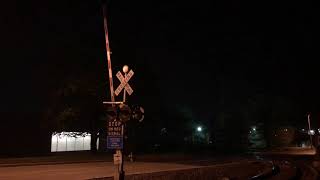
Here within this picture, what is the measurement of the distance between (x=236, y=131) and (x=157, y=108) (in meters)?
18.7

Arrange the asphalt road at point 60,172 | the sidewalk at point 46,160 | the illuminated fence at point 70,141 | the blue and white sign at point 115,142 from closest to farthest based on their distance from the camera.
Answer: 1. the blue and white sign at point 115,142
2. the asphalt road at point 60,172
3. the sidewalk at point 46,160
4. the illuminated fence at point 70,141

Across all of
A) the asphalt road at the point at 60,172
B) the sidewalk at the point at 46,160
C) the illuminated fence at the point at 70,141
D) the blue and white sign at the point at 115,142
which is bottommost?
the asphalt road at the point at 60,172

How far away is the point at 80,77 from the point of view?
43.8m

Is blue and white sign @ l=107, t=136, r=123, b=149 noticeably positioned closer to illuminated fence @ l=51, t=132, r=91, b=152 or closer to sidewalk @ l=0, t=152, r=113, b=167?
sidewalk @ l=0, t=152, r=113, b=167

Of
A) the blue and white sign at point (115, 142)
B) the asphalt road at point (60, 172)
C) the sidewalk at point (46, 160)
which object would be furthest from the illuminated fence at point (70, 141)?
the blue and white sign at point (115, 142)

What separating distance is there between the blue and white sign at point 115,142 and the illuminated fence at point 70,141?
33.3 m

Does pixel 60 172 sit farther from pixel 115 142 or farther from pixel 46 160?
pixel 46 160

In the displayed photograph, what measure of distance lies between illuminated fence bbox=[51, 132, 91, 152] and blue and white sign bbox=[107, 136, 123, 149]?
33.3m

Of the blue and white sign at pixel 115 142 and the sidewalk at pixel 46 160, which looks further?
the sidewalk at pixel 46 160

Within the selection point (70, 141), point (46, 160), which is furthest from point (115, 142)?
point (70, 141)

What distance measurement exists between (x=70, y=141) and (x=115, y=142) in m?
35.8

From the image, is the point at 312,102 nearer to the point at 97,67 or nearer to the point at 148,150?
the point at 148,150

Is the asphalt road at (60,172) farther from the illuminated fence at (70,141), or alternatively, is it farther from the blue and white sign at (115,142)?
the illuminated fence at (70,141)

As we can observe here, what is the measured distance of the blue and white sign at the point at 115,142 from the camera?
15.3 meters
